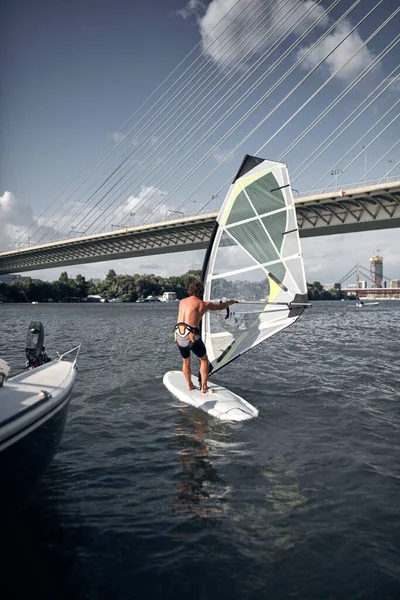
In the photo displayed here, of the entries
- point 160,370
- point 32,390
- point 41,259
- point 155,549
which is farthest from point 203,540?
point 41,259

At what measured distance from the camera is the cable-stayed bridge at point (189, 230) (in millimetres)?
31625

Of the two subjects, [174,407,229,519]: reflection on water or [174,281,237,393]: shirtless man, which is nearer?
[174,407,229,519]: reflection on water

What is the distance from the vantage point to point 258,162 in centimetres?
755

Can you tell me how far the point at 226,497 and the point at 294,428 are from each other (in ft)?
7.28

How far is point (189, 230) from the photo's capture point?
143ft

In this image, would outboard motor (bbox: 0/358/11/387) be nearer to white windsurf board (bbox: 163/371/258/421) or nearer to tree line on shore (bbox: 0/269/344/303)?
white windsurf board (bbox: 163/371/258/421)

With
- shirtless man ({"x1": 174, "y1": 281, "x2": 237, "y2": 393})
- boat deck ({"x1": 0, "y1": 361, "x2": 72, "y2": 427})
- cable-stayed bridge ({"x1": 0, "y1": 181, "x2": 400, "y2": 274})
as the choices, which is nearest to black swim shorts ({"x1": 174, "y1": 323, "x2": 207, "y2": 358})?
shirtless man ({"x1": 174, "y1": 281, "x2": 237, "y2": 393})

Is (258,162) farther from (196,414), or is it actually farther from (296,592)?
(296,592)

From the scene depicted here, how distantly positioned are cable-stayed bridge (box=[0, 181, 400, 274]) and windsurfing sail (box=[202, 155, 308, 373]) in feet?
83.4

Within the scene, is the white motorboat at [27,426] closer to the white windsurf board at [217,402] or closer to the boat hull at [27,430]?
the boat hull at [27,430]

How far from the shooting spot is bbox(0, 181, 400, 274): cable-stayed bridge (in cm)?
3162

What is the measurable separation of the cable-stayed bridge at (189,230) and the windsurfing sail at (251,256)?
1001 inches

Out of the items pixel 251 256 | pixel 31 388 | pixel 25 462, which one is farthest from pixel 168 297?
pixel 25 462

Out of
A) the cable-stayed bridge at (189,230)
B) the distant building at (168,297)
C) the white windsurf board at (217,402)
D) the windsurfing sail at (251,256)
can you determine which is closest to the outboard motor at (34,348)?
the white windsurf board at (217,402)
